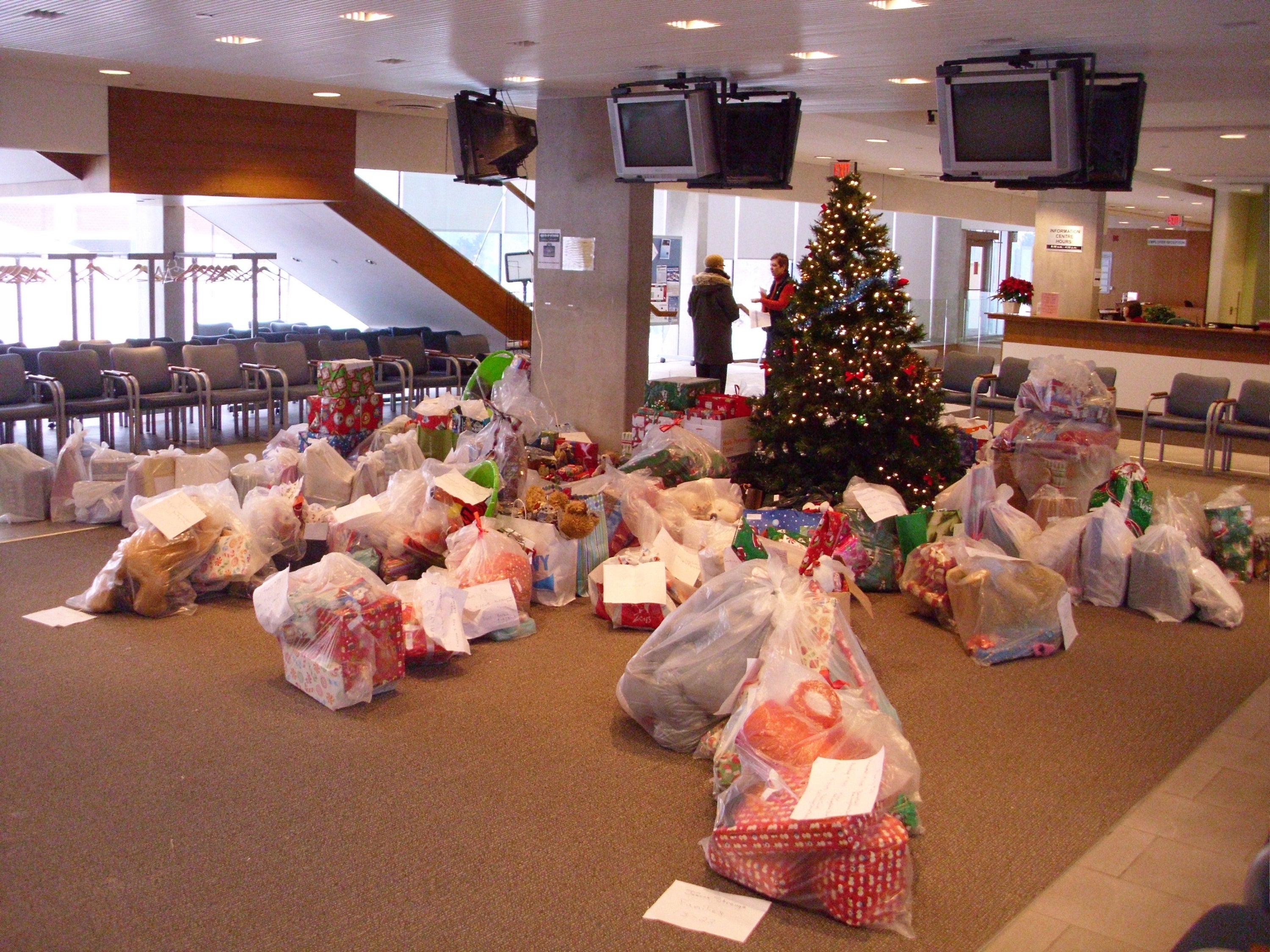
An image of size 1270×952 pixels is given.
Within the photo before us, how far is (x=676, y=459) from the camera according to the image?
6.21m

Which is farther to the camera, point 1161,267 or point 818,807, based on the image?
point 1161,267

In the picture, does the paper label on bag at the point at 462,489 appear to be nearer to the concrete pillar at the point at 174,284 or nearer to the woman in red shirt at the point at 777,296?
the woman in red shirt at the point at 777,296

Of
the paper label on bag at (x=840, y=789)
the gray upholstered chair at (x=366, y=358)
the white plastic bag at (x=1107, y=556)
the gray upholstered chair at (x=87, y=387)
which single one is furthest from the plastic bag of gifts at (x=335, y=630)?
the gray upholstered chair at (x=366, y=358)

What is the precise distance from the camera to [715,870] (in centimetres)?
291

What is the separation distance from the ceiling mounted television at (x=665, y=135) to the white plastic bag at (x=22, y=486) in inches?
139

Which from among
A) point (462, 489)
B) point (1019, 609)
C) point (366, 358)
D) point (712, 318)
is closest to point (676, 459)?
point (462, 489)

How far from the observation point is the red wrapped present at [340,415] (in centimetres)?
668

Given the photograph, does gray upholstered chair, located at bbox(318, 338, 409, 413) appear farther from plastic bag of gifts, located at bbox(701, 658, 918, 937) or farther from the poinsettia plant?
plastic bag of gifts, located at bbox(701, 658, 918, 937)

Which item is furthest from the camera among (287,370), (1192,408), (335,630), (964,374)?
(964,374)

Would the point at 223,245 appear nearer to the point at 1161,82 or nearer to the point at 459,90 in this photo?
the point at 459,90

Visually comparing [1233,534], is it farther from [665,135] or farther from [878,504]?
[665,135]

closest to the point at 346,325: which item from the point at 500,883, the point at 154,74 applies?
the point at 154,74

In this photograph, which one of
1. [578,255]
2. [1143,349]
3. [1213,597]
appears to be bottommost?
[1213,597]

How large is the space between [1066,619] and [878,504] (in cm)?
101
